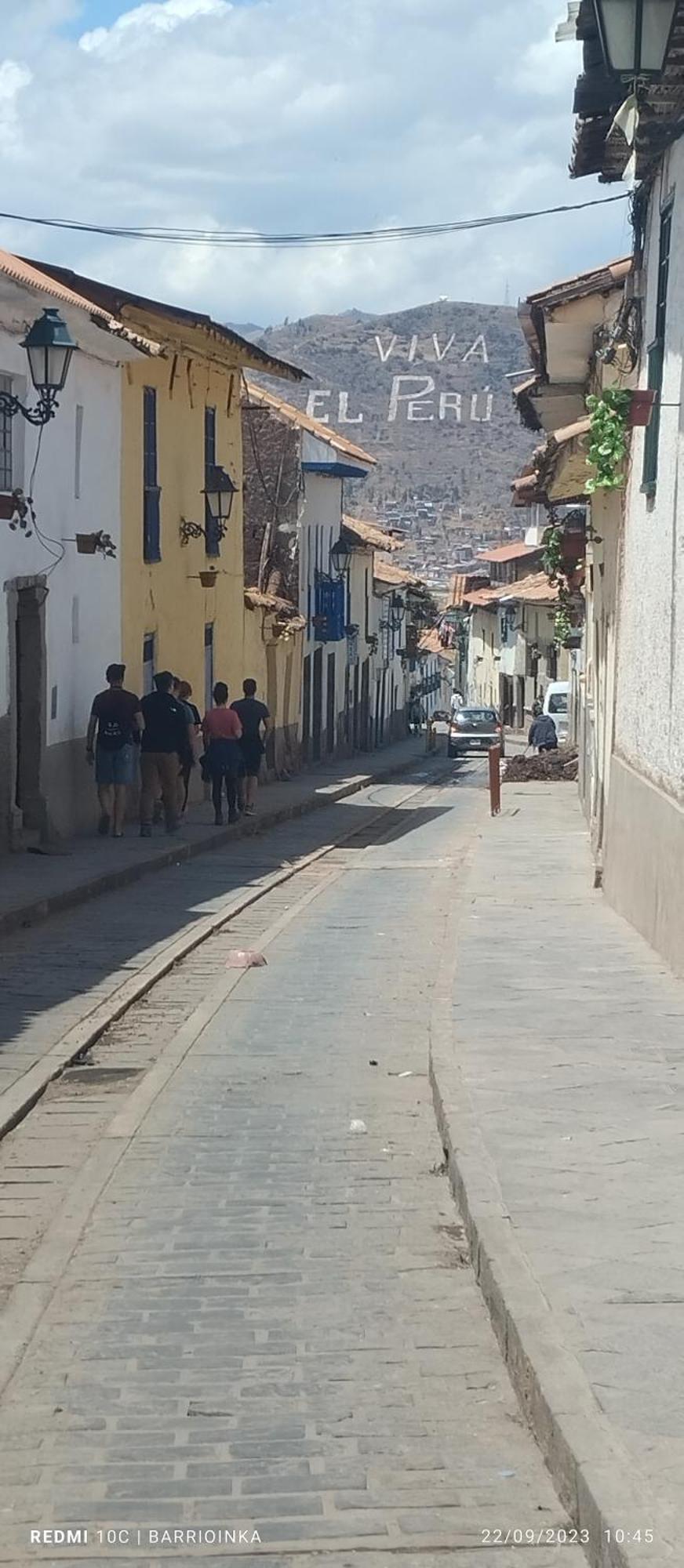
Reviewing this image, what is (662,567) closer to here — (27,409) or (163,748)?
(27,409)

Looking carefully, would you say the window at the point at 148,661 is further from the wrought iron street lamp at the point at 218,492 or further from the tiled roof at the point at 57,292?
the tiled roof at the point at 57,292

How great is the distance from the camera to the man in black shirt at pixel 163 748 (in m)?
20.9

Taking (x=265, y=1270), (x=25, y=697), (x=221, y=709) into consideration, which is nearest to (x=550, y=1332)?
(x=265, y=1270)

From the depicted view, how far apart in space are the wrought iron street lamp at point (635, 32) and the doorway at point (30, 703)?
1042 cm

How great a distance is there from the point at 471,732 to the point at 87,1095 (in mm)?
45916

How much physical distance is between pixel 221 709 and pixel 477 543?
139 meters

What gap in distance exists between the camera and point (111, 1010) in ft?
36.7

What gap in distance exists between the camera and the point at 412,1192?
23.8ft

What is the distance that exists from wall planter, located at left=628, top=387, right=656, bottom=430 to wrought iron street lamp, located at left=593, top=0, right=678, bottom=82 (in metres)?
2.45

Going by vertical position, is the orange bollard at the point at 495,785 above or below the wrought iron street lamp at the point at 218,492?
below

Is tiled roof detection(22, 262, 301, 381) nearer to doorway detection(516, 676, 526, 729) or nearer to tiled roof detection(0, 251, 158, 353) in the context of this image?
tiled roof detection(0, 251, 158, 353)

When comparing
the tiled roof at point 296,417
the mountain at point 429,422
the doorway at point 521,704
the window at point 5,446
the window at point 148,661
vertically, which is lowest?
the doorway at point 521,704

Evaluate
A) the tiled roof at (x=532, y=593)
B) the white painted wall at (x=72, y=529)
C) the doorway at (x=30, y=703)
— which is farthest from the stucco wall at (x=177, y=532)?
the tiled roof at (x=532, y=593)

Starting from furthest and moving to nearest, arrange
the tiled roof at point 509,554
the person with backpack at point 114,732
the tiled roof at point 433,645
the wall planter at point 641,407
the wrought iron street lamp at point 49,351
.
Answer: the tiled roof at point 433,645 < the tiled roof at point 509,554 < the person with backpack at point 114,732 < the wrought iron street lamp at point 49,351 < the wall planter at point 641,407
